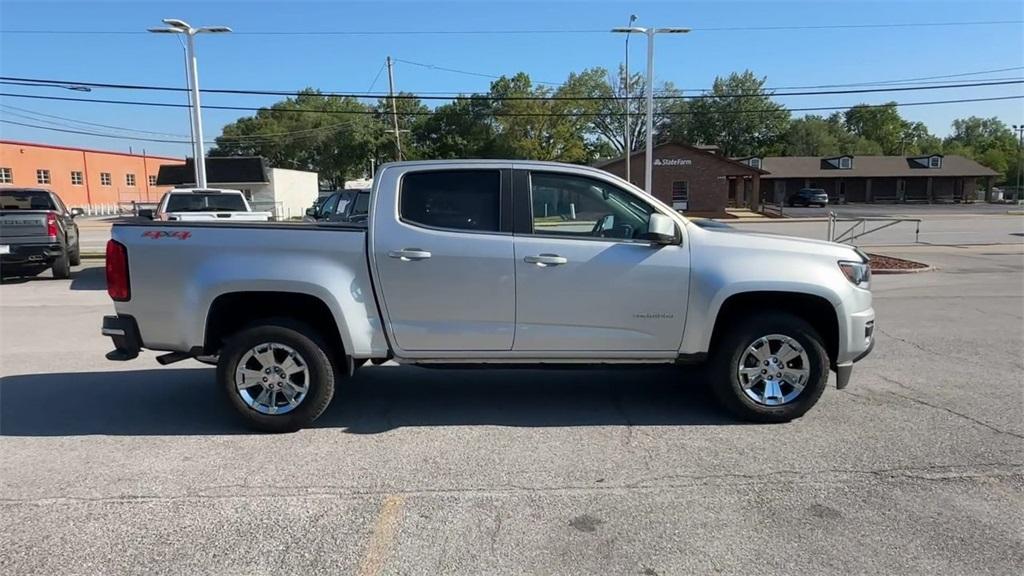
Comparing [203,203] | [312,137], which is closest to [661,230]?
[203,203]

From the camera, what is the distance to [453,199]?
16.8 feet

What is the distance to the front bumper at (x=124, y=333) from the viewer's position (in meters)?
4.94

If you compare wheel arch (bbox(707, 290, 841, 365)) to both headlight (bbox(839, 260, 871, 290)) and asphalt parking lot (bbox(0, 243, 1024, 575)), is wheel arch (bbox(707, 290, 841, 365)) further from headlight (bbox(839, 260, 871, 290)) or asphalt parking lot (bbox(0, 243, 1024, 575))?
asphalt parking lot (bbox(0, 243, 1024, 575))

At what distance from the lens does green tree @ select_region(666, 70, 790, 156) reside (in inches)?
3553

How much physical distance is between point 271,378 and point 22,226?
11.1 metres

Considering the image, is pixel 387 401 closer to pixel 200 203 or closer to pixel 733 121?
pixel 200 203

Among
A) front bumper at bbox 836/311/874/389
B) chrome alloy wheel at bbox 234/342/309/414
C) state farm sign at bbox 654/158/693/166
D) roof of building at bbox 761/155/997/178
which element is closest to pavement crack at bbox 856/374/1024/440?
front bumper at bbox 836/311/874/389

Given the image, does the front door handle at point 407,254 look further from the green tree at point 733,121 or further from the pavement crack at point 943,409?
the green tree at point 733,121

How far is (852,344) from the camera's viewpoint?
5.07m

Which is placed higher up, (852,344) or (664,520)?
(852,344)

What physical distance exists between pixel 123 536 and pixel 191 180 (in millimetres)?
57675

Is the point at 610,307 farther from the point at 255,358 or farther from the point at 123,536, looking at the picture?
the point at 123,536

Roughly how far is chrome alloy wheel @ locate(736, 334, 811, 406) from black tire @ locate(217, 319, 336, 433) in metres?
2.95

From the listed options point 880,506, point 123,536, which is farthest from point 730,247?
point 123,536
